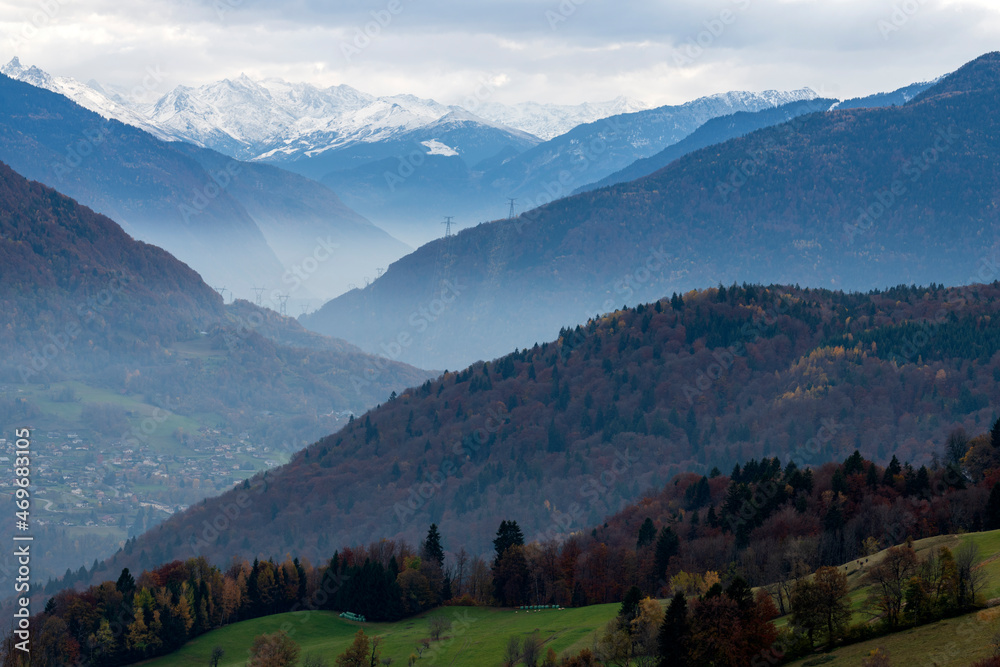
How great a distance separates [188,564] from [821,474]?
3728 inches

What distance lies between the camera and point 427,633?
11612 centimetres

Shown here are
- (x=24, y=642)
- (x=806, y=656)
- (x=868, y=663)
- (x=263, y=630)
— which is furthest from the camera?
(x=263, y=630)

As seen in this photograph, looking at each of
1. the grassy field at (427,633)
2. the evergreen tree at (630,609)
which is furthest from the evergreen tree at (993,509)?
the grassy field at (427,633)

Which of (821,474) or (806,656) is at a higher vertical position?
(821,474)

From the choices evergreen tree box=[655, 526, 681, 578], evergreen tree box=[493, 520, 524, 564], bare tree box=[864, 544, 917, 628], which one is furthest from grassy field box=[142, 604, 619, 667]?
bare tree box=[864, 544, 917, 628]

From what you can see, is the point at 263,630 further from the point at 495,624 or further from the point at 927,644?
the point at 927,644

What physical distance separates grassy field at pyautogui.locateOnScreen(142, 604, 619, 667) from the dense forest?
4.49 meters

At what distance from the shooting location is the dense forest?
112 metres

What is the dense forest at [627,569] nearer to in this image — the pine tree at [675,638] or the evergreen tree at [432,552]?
the pine tree at [675,638]

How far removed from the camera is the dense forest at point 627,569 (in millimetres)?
112188

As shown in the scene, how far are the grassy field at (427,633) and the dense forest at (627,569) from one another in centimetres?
449

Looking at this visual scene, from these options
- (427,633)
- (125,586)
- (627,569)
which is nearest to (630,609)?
(427,633)

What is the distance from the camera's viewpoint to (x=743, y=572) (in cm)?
11575

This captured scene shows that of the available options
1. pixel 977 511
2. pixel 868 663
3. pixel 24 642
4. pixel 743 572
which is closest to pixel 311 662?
pixel 24 642
